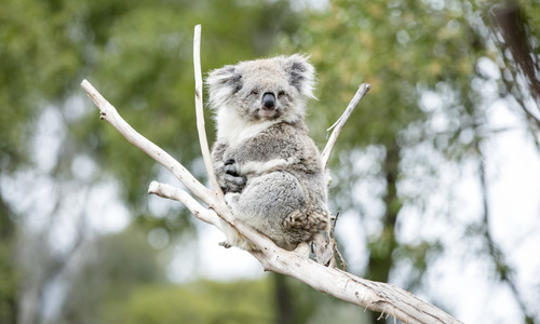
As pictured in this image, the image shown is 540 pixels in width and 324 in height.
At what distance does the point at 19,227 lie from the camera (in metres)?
17.5

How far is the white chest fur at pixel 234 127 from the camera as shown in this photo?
4.61 meters

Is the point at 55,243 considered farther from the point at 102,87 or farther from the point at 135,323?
the point at 102,87

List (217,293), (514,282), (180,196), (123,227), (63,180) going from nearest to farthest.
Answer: (180,196), (514,282), (63,180), (217,293), (123,227)

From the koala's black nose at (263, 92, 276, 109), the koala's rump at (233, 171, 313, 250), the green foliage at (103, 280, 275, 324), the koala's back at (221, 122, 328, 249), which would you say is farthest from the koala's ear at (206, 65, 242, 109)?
the green foliage at (103, 280, 275, 324)

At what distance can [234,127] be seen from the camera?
15.6 feet

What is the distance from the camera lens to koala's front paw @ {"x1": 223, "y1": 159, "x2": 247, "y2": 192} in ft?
14.5

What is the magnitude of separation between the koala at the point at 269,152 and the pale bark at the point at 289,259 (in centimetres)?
16

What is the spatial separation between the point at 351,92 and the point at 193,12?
8.54 metres

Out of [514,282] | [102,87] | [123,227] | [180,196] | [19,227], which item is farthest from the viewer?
[123,227]

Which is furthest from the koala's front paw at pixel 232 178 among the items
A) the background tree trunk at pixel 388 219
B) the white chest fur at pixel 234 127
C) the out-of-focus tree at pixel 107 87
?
the out-of-focus tree at pixel 107 87

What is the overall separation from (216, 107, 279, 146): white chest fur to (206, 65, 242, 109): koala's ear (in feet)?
0.32

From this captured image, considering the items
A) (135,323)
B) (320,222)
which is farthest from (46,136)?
(320,222)

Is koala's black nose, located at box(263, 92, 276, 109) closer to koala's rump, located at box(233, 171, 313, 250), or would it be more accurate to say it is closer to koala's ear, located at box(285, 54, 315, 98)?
koala's ear, located at box(285, 54, 315, 98)

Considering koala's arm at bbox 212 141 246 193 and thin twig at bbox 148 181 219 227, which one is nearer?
thin twig at bbox 148 181 219 227
